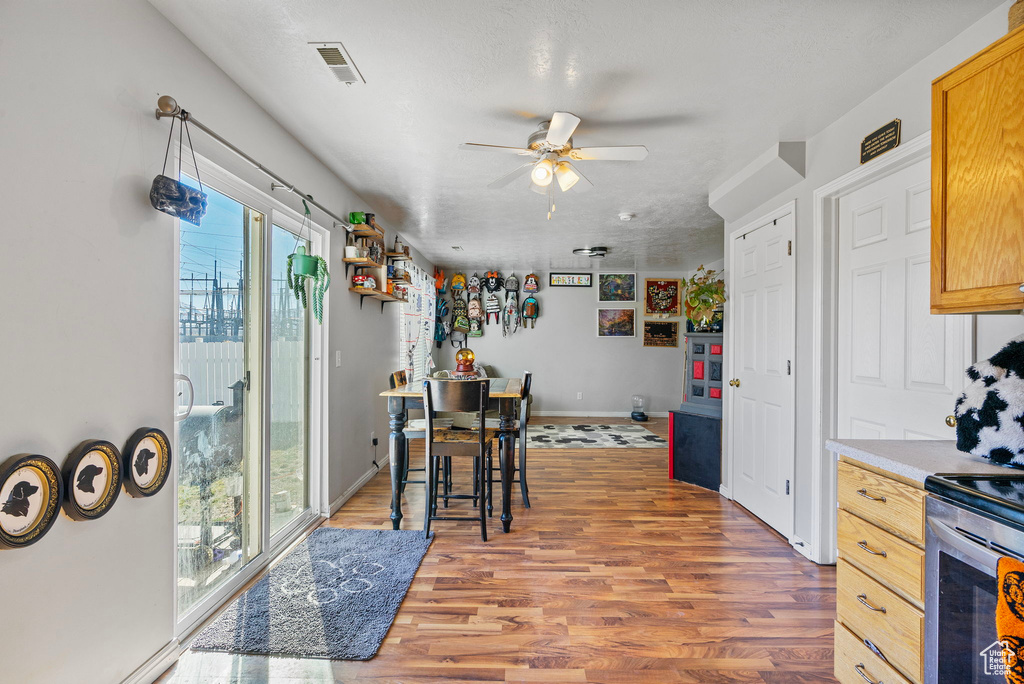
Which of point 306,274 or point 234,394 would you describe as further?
point 306,274

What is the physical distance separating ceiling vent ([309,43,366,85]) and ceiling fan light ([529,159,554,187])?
A: 3.07ft

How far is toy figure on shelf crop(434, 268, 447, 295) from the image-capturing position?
6.98 m

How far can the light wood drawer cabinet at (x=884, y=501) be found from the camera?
1267mm

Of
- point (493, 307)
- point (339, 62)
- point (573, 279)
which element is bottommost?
point (493, 307)

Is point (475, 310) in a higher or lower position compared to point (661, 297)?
lower

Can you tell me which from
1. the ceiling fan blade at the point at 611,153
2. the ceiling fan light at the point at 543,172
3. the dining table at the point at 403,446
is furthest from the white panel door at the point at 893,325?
the dining table at the point at 403,446

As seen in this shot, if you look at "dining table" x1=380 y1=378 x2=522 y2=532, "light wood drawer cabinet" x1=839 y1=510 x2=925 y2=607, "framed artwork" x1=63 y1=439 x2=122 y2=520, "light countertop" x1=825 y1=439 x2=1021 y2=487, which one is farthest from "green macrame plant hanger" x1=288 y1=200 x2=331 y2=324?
"light wood drawer cabinet" x1=839 y1=510 x2=925 y2=607

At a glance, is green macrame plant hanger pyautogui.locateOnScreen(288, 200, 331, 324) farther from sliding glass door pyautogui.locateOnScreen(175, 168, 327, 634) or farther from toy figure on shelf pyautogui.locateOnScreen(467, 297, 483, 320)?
toy figure on shelf pyautogui.locateOnScreen(467, 297, 483, 320)

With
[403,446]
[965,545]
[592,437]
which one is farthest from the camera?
[592,437]

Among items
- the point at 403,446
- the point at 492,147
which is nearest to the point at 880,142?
the point at 492,147

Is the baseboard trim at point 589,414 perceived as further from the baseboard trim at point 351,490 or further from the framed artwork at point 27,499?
the framed artwork at point 27,499

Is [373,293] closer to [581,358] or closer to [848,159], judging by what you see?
[848,159]

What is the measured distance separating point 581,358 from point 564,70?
588 cm

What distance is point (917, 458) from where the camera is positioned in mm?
1364
